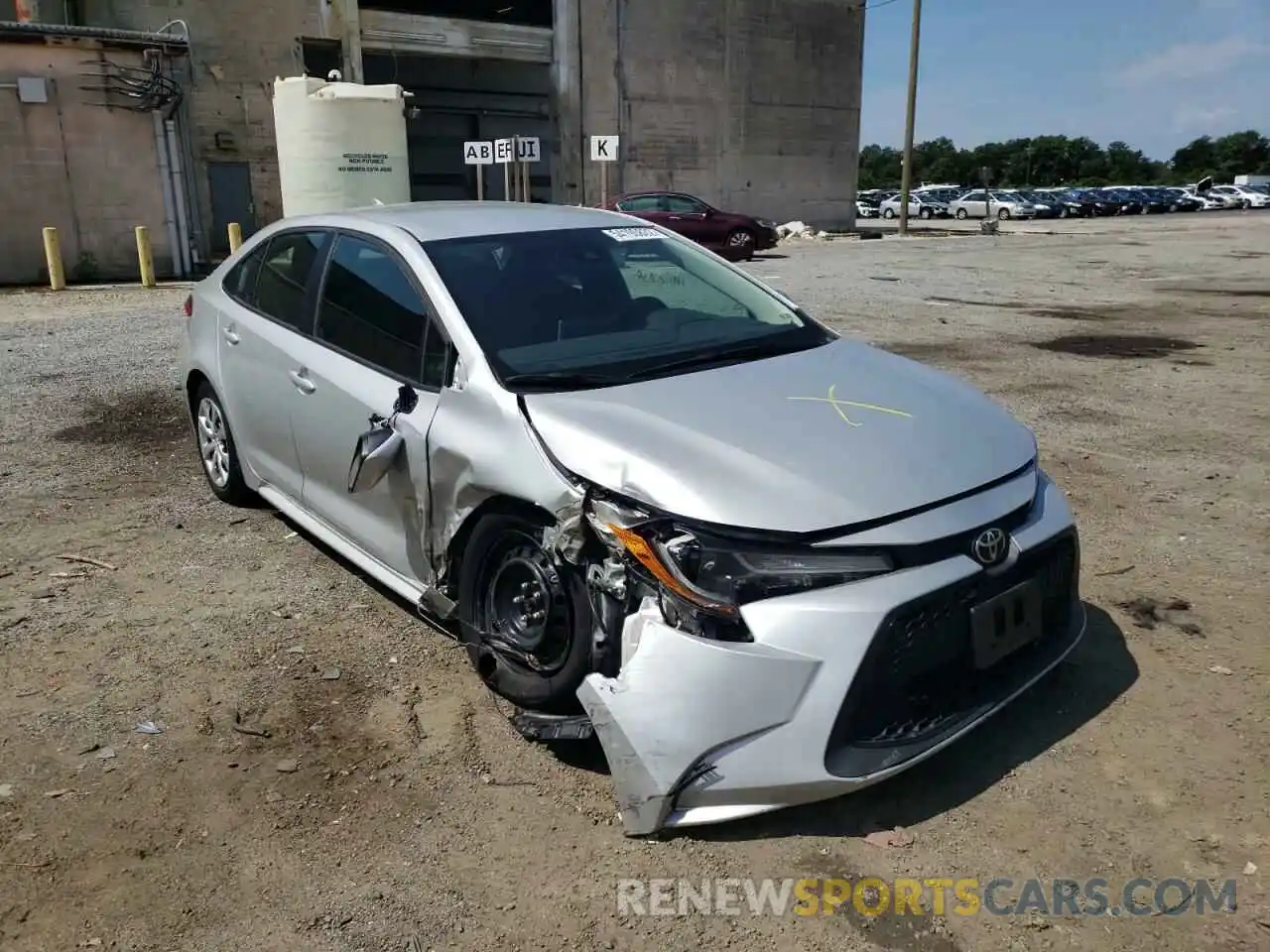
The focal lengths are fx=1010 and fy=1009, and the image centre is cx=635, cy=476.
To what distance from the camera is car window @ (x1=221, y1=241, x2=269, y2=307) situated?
499 centimetres

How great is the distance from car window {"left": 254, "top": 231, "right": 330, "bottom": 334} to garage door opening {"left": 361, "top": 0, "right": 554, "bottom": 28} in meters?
28.1

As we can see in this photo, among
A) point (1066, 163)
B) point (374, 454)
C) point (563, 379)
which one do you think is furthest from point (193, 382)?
point (1066, 163)

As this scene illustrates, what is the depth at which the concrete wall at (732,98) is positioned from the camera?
32.2 meters

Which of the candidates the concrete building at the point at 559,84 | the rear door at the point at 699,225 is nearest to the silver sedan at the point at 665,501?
the rear door at the point at 699,225

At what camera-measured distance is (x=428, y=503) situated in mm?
3447

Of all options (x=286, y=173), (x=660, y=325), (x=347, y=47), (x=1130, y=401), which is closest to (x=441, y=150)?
(x=347, y=47)

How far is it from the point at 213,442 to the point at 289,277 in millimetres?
1256

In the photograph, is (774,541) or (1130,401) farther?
(1130,401)

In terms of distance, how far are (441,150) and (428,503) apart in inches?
1472

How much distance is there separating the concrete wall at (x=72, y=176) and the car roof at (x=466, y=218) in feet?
58.5

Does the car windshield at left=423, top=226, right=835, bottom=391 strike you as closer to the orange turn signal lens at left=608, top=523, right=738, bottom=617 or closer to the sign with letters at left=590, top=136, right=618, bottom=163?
the orange turn signal lens at left=608, top=523, right=738, bottom=617

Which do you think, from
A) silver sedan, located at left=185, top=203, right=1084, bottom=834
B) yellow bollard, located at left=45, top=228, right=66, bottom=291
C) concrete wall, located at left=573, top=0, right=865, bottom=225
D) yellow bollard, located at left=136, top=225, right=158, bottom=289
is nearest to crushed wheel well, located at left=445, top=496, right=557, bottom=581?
silver sedan, located at left=185, top=203, right=1084, bottom=834

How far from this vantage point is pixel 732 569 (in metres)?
2.62

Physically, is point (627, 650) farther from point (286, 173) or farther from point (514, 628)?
point (286, 173)
